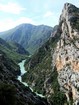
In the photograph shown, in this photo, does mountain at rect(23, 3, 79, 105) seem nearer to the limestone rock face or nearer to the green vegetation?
the limestone rock face

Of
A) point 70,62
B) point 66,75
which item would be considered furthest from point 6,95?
point 70,62

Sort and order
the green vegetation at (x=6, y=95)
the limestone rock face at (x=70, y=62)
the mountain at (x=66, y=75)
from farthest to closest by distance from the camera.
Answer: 1. the mountain at (x=66, y=75)
2. the limestone rock face at (x=70, y=62)
3. the green vegetation at (x=6, y=95)

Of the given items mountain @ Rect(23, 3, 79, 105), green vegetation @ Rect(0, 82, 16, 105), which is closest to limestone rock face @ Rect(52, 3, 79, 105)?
mountain @ Rect(23, 3, 79, 105)

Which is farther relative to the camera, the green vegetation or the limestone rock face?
the limestone rock face

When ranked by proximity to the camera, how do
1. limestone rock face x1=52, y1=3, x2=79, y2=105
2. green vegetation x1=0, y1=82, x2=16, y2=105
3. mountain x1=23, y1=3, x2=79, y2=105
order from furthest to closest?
mountain x1=23, y1=3, x2=79, y2=105 < limestone rock face x1=52, y1=3, x2=79, y2=105 < green vegetation x1=0, y1=82, x2=16, y2=105

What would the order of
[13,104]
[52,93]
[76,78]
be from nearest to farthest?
[13,104]
[76,78]
[52,93]

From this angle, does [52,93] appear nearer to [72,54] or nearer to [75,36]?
[72,54]

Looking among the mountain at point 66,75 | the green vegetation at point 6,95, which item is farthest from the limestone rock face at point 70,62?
the green vegetation at point 6,95

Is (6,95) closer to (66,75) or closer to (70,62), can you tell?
(66,75)

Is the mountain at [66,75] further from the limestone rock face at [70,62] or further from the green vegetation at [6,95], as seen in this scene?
the green vegetation at [6,95]

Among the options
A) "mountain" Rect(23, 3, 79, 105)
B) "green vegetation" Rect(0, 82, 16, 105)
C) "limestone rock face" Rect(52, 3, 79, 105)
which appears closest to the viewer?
"green vegetation" Rect(0, 82, 16, 105)

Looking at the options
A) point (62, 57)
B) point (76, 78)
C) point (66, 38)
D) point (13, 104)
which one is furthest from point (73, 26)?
point (13, 104)
